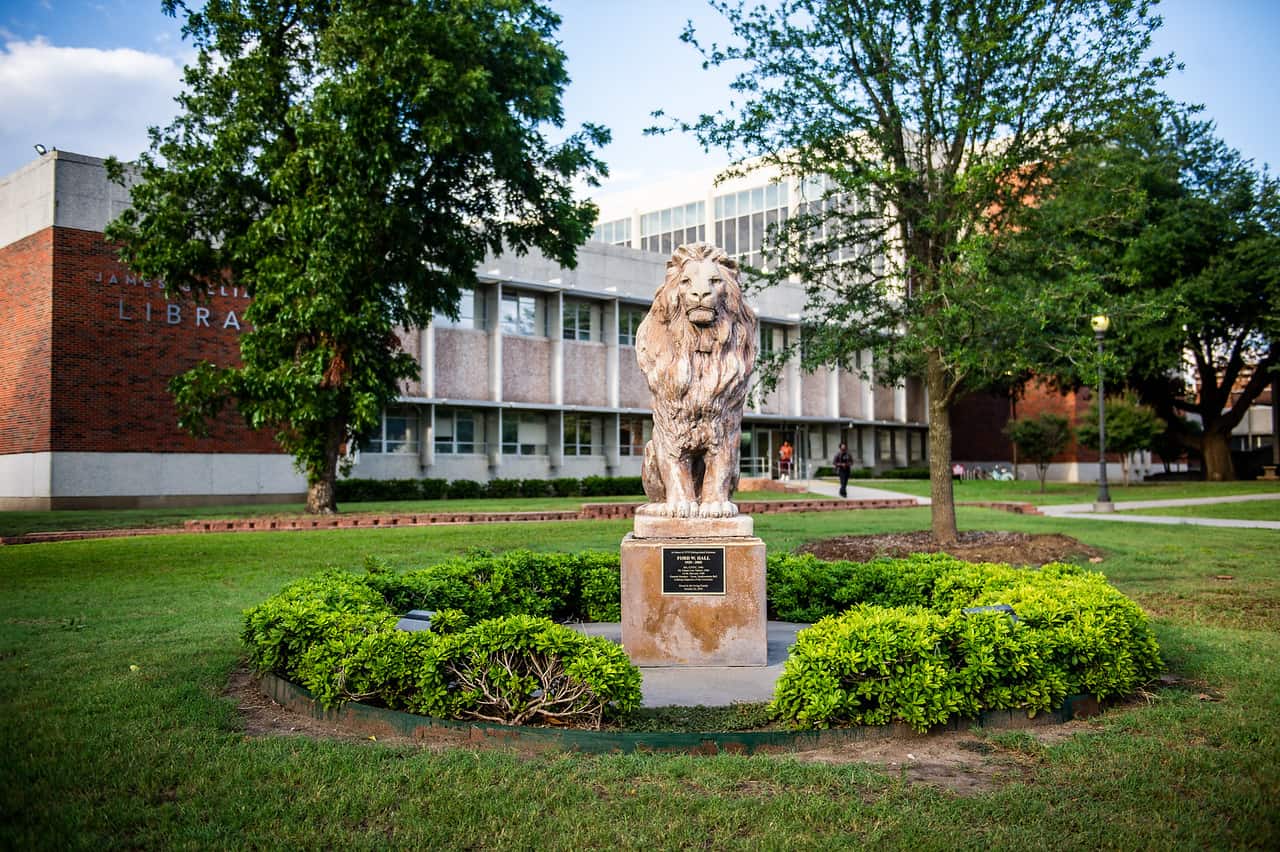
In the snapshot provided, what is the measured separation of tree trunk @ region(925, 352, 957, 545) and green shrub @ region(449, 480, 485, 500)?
71.7 ft

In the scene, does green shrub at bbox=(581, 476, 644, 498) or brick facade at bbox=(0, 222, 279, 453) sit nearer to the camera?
brick facade at bbox=(0, 222, 279, 453)

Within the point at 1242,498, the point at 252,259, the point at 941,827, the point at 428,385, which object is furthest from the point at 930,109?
the point at 428,385

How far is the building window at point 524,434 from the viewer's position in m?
37.6

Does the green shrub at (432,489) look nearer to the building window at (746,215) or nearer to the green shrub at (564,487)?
the green shrub at (564,487)

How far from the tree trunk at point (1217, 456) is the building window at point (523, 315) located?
→ 91.5ft

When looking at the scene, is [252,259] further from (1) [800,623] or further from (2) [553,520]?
(1) [800,623]

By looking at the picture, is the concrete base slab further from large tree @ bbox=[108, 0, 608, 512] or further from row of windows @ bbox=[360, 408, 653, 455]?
row of windows @ bbox=[360, 408, 653, 455]

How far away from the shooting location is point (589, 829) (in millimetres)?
3859

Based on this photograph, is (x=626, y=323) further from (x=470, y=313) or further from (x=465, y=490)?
(x=465, y=490)

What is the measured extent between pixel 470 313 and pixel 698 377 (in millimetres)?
30058

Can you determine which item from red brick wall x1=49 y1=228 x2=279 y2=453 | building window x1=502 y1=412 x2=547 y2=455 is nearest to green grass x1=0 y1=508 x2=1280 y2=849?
red brick wall x1=49 y1=228 x2=279 y2=453

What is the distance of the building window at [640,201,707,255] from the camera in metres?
56.9

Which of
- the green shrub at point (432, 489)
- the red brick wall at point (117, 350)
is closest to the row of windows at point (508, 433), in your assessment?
the green shrub at point (432, 489)

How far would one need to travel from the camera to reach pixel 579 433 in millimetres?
39750
